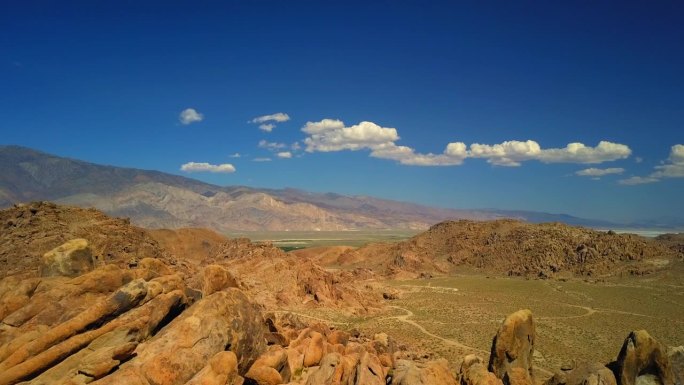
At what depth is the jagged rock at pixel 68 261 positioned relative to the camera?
73.4 feet

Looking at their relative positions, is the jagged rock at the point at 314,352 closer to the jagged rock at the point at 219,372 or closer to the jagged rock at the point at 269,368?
the jagged rock at the point at 269,368

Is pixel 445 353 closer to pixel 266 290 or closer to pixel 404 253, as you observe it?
pixel 266 290

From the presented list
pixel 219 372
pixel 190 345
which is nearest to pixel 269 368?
pixel 219 372

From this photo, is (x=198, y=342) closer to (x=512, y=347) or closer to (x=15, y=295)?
(x=15, y=295)

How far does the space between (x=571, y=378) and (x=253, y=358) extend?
12.2 metres

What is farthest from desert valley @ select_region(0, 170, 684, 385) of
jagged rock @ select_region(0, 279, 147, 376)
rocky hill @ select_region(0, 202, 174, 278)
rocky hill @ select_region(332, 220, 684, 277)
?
rocky hill @ select_region(332, 220, 684, 277)

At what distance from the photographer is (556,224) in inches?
3612

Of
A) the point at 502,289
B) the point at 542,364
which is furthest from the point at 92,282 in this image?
the point at 502,289

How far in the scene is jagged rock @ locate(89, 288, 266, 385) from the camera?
14.1m

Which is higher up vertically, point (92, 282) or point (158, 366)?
point (92, 282)

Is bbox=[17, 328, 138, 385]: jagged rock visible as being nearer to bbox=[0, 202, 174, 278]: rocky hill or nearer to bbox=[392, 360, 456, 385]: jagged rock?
bbox=[392, 360, 456, 385]: jagged rock

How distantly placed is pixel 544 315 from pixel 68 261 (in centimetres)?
4093

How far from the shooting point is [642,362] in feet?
62.8

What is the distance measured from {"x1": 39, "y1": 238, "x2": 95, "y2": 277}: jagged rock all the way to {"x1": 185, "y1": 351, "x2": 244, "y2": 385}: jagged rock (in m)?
11.7
